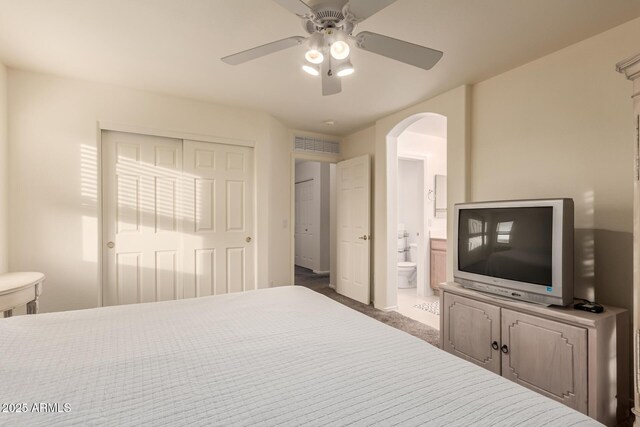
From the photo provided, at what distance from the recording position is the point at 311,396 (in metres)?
0.86

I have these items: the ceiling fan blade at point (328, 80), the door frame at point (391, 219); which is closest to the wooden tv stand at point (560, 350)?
the door frame at point (391, 219)

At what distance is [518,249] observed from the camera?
6.88 ft

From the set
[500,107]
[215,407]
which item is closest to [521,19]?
[500,107]

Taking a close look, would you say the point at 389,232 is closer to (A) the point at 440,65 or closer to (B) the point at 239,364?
(A) the point at 440,65

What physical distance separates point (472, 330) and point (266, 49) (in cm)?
234

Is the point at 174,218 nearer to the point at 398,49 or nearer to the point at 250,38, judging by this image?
the point at 250,38

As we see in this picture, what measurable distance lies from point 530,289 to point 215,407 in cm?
202

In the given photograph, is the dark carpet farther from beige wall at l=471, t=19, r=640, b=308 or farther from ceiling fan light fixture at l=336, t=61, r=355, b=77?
ceiling fan light fixture at l=336, t=61, r=355, b=77

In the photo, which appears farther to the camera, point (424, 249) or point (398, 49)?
point (424, 249)

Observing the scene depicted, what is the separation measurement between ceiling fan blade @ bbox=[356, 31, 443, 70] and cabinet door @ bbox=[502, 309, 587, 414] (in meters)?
1.69

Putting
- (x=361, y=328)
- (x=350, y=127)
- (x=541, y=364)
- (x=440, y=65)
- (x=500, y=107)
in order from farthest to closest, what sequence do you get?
1. (x=350, y=127)
2. (x=500, y=107)
3. (x=440, y=65)
4. (x=541, y=364)
5. (x=361, y=328)

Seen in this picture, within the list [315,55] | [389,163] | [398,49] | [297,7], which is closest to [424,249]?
[389,163]

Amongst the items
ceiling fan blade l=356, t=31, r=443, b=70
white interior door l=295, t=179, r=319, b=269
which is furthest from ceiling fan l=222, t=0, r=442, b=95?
white interior door l=295, t=179, r=319, b=269

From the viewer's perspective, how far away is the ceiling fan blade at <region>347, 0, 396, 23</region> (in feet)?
4.12
